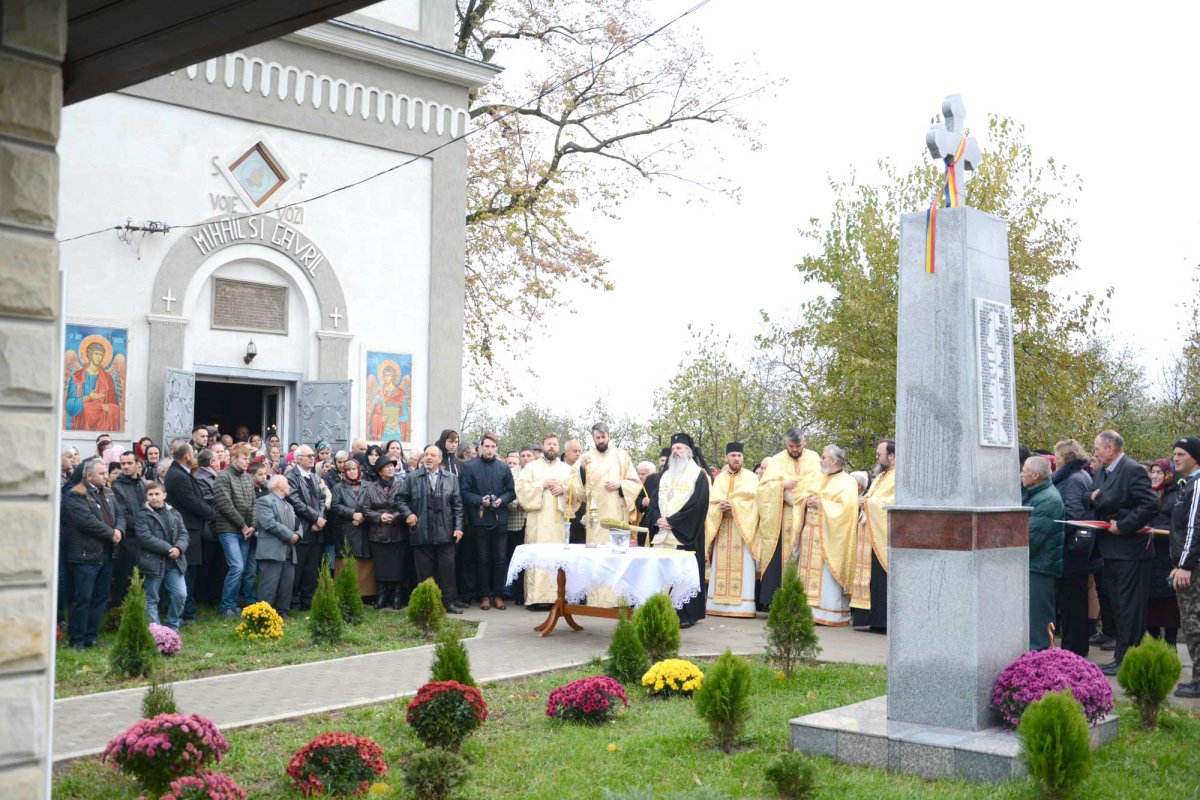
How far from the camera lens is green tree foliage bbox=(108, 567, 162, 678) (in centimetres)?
951

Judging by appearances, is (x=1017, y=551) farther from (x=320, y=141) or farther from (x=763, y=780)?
(x=320, y=141)

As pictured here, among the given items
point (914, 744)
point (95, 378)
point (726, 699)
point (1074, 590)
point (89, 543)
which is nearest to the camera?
point (914, 744)

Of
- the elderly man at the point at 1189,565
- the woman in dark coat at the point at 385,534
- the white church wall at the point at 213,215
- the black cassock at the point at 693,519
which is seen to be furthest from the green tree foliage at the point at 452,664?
the white church wall at the point at 213,215

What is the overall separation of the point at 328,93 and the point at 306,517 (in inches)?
393

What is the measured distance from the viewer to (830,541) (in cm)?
1441

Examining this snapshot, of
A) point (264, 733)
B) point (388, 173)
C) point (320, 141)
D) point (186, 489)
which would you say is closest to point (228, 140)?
point (320, 141)

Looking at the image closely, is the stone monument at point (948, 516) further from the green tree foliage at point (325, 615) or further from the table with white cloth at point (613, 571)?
the green tree foliage at point (325, 615)

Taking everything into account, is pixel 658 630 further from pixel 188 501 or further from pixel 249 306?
pixel 249 306

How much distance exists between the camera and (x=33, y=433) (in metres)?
3.71

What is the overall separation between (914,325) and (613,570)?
5285 millimetres

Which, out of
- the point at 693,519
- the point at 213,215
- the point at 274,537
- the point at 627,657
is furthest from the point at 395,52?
the point at 627,657

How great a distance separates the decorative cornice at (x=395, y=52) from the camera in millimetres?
20797

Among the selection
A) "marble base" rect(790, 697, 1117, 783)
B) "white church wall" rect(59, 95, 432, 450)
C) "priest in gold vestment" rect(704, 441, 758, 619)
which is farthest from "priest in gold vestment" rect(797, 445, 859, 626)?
"white church wall" rect(59, 95, 432, 450)

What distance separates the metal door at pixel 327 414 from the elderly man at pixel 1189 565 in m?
14.2
